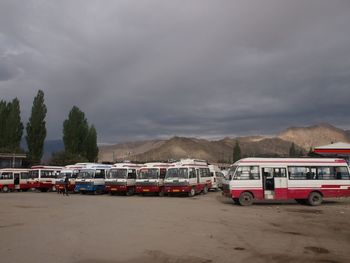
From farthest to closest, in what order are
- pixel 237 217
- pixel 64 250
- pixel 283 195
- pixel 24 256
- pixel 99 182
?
pixel 99 182 < pixel 283 195 < pixel 237 217 < pixel 64 250 < pixel 24 256

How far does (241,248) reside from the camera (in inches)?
419

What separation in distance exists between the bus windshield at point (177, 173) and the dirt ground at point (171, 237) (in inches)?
458

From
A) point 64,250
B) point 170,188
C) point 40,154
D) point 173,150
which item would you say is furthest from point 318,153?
point 173,150

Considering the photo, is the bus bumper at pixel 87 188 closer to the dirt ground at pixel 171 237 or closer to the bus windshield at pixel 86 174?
the bus windshield at pixel 86 174

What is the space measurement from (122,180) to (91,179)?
142 inches

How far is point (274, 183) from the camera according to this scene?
24.0m

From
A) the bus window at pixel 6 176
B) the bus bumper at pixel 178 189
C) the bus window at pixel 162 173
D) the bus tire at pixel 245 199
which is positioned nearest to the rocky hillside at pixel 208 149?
the bus window at pixel 6 176

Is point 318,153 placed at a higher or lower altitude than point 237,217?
higher

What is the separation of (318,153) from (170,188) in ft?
94.2

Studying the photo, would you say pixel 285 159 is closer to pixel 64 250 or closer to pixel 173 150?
pixel 64 250

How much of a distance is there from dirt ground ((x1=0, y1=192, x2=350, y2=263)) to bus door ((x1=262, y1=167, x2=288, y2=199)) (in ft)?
15.3

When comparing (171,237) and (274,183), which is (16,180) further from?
(171,237)

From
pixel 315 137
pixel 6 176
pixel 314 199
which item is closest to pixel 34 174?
pixel 6 176

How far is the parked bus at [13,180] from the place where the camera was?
41688 mm
